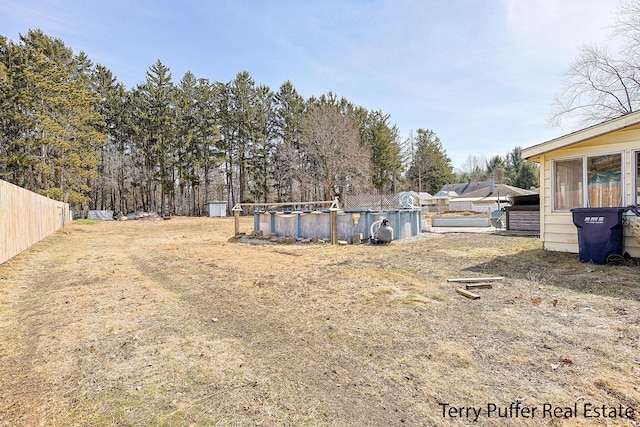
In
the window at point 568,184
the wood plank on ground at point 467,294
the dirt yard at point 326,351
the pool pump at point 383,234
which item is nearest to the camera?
the dirt yard at point 326,351

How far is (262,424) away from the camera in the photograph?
5.83 ft

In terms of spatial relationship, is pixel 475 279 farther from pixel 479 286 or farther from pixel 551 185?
pixel 551 185

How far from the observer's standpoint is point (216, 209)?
3070 centimetres

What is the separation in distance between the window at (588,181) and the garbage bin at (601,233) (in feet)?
2.07

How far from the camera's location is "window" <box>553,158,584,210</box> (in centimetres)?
673

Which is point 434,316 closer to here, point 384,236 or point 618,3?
point 384,236

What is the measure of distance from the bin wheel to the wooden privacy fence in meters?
11.8

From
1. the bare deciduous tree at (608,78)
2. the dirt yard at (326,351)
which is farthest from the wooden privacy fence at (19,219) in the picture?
the bare deciduous tree at (608,78)

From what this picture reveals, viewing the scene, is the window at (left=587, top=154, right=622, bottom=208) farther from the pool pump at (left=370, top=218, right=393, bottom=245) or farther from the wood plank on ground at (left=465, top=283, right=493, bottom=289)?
the pool pump at (left=370, top=218, right=393, bottom=245)

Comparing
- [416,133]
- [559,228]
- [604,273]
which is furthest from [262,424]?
[416,133]

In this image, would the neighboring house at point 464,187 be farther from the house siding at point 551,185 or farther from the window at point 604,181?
the window at point 604,181

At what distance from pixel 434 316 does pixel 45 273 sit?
762 centimetres

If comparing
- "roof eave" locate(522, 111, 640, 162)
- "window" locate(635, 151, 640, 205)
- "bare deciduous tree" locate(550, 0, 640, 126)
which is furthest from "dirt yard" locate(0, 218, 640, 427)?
"bare deciduous tree" locate(550, 0, 640, 126)

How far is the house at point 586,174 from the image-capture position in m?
6.00
